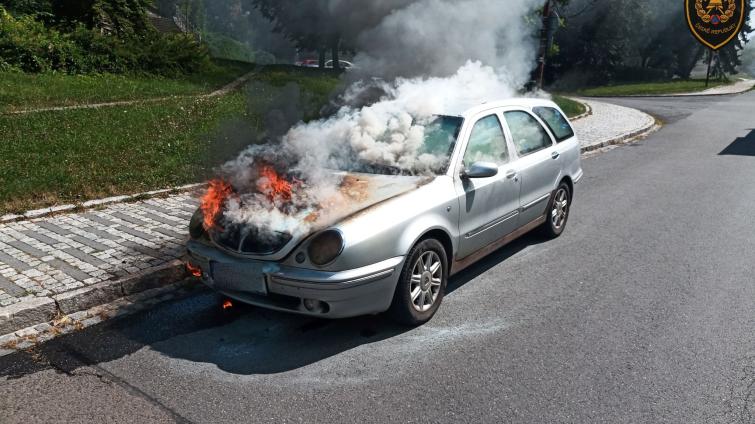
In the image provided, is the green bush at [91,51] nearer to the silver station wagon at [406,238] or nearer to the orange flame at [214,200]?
the orange flame at [214,200]

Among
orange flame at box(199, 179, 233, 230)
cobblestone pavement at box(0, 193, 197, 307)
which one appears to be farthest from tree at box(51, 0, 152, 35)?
orange flame at box(199, 179, 233, 230)

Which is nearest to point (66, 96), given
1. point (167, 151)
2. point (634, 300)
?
point (167, 151)

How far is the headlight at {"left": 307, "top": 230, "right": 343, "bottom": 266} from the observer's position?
398 centimetres

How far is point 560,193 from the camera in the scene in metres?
6.68

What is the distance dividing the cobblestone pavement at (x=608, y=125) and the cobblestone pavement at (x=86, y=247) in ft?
32.0

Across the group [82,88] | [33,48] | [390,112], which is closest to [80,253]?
[390,112]

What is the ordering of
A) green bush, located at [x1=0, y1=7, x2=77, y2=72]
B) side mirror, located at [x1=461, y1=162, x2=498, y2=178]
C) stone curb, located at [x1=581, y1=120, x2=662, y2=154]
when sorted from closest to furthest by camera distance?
1. side mirror, located at [x1=461, y1=162, x2=498, y2=178]
2. stone curb, located at [x1=581, y1=120, x2=662, y2=154]
3. green bush, located at [x1=0, y1=7, x2=77, y2=72]

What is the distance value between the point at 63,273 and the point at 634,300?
188 inches

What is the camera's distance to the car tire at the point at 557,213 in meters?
6.50

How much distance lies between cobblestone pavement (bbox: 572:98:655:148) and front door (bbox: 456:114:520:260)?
8572 millimetres

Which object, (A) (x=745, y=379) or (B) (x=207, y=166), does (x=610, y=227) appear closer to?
(A) (x=745, y=379)

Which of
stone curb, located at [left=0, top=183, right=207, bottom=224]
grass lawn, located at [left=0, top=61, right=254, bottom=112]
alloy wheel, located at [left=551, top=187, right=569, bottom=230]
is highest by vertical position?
grass lawn, located at [left=0, top=61, right=254, bottom=112]

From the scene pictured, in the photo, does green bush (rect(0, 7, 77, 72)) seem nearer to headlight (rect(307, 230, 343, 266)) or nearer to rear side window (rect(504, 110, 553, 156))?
rear side window (rect(504, 110, 553, 156))

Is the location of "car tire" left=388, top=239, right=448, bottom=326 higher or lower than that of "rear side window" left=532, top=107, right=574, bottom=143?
lower
